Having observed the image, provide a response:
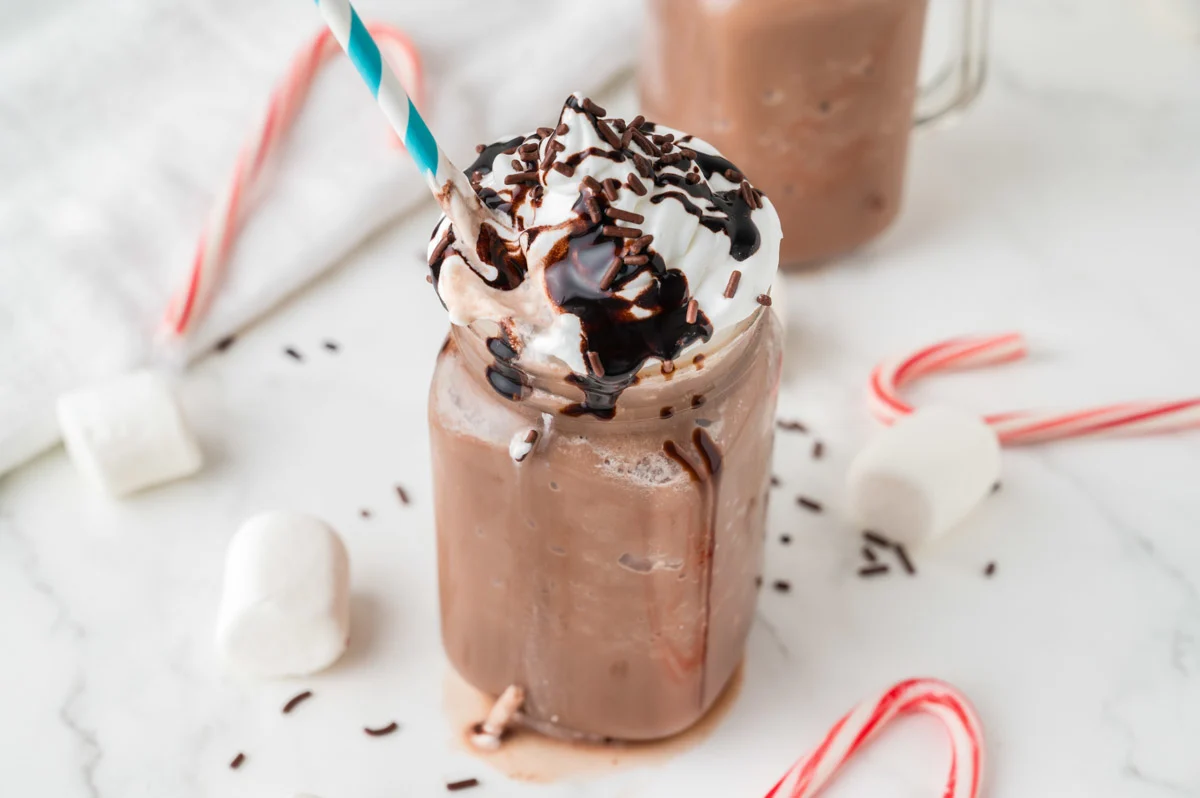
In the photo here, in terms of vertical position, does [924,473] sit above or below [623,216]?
below

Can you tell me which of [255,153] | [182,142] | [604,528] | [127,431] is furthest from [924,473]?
[182,142]

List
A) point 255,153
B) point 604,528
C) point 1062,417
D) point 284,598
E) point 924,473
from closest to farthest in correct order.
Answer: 1. point 604,528
2. point 284,598
3. point 924,473
4. point 1062,417
5. point 255,153

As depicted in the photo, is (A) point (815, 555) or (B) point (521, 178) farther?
(A) point (815, 555)

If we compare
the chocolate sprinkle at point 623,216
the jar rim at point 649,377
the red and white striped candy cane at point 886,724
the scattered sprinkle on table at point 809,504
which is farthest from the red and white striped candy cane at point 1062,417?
the chocolate sprinkle at point 623,216

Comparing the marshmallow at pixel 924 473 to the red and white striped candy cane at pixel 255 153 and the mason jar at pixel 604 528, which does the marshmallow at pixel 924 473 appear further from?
the red and white striped candy cane at pixel 255 153

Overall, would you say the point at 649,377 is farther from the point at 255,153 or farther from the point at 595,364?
the point at 255,153

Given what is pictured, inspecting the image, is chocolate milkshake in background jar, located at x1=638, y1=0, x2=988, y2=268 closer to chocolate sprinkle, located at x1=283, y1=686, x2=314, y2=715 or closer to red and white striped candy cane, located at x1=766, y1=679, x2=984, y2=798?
red and white striped candy cane, located at x1=766, y1=679, x2=984, y2=798
